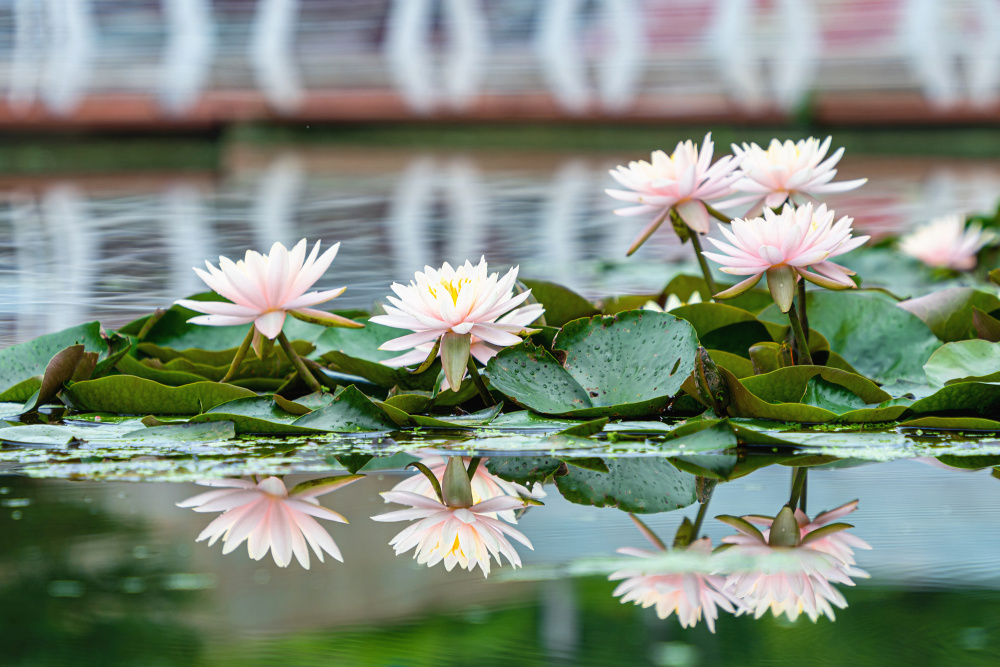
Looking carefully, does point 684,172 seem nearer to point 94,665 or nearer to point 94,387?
point 94,387

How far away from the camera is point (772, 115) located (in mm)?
6234

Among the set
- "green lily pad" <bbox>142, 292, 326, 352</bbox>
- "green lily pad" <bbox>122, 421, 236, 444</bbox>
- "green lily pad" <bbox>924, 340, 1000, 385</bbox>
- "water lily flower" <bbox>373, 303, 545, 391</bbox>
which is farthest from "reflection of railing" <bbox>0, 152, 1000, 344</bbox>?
"green lily pad" <bbox>924, 340, 1000, 385</bbox>

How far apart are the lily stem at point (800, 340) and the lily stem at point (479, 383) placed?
0.28m

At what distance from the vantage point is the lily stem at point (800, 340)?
3.00 feet

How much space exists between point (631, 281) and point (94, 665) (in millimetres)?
1545

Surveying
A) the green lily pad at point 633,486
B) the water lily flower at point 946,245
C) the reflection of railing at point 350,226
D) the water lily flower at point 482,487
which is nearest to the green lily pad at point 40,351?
the reflection of railing at point 350,226

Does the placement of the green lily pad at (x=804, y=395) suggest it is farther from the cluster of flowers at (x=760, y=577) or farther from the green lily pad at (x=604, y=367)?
the cluster of flowers at (x=760, y=577)

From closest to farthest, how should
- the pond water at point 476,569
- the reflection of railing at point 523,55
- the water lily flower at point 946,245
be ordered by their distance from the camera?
the pond water at point 476,569 < the water lily flower at point 946,245 < the reflection of railing at point 523,55

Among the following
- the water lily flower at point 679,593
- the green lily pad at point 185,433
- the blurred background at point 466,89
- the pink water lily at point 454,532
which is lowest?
the water lily flower at point 679,593

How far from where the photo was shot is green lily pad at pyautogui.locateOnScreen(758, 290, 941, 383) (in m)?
1.02

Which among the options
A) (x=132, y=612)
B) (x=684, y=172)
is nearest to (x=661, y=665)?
(x=132, y=612)

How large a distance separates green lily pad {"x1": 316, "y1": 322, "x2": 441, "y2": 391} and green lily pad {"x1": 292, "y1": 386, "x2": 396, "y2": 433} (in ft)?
→ 0.29

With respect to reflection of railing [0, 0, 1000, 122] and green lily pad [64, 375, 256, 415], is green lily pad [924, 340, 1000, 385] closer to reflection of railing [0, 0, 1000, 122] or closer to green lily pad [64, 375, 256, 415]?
green lily pad [64, 375, 256, 415]

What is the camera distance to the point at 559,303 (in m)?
1.12
